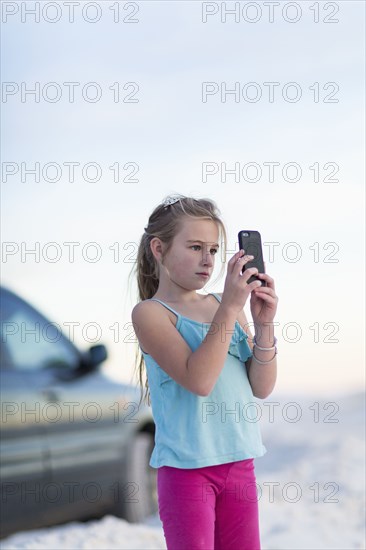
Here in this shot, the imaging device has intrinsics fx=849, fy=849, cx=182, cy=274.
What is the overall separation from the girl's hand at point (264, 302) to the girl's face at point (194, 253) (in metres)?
0.16

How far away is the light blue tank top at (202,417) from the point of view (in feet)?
7.83

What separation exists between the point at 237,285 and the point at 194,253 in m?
0.20

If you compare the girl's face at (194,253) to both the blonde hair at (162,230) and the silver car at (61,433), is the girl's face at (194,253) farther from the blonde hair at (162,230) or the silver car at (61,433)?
the silver car at (61,433)

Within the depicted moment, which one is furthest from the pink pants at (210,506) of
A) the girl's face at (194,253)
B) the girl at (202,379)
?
the girl's face at (194,253)

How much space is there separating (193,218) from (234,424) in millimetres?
620

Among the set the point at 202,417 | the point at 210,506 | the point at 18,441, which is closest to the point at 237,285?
the point at 202,417

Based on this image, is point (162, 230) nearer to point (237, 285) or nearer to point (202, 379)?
point (237, 285)

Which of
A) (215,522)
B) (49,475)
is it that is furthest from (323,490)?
(215,522)

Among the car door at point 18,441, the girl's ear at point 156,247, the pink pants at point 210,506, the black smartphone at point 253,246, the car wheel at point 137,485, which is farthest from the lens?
the car wheel at point 137,485

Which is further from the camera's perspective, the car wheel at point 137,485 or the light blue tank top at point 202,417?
the car wheel at point 137,485

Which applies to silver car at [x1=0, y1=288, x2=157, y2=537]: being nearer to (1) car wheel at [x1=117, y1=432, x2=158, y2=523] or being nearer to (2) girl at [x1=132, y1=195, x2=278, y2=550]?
(1) car wheel at [x1=117, y1=432, x2=158, y2=523]

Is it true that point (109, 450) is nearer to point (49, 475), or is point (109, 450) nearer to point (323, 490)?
point (49, 475)

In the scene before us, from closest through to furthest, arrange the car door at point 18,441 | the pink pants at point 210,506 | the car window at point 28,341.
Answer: the pink pants at point 210,506 < the car door at point 18,441 < the car window at point 28,341

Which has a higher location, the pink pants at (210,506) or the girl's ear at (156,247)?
the girl's ear at (156,247)
